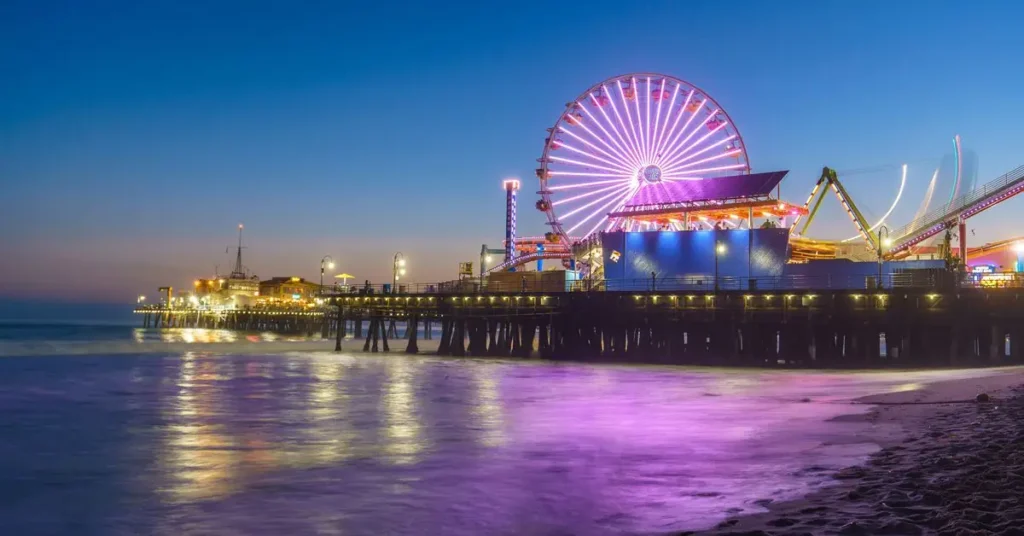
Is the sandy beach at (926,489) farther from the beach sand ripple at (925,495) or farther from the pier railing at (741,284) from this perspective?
the pier railing at (741,284)

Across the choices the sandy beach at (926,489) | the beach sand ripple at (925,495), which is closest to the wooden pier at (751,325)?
the sandy beach at (926,489)

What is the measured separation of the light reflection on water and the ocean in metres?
0.06

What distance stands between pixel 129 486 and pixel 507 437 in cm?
879

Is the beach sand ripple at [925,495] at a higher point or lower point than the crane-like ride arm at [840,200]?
lower

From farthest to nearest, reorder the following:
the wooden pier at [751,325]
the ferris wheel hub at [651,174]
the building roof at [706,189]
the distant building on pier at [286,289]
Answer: the distant building on pier at [286,289], the ferris wheel hub at [651,174], the building roof at [706,189], the wooden pier at [751,325]

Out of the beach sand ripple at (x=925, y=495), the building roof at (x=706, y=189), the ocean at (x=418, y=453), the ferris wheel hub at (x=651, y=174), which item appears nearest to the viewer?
the beach sand ripple at (x=925, y=495)

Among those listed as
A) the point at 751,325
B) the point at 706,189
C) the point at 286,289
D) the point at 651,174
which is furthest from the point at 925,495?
the point at 286,289

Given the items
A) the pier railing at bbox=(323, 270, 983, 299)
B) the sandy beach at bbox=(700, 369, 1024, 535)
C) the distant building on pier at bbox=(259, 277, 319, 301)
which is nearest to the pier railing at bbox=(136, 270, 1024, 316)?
the pier railing at bbox=(323, 270, 983, 299)

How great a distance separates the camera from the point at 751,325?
43.9m

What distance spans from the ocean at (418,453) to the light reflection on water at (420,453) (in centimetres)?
6

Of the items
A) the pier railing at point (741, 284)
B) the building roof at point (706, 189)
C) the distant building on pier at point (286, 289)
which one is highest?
the building roof at point (706, 189)

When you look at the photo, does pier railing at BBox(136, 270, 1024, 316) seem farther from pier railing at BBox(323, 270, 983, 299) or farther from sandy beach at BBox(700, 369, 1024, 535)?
sandy beach at BBox(700, 369, 1024, 535)

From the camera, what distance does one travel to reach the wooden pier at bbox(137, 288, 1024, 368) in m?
39.3

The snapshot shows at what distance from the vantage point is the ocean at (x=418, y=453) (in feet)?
38.8
